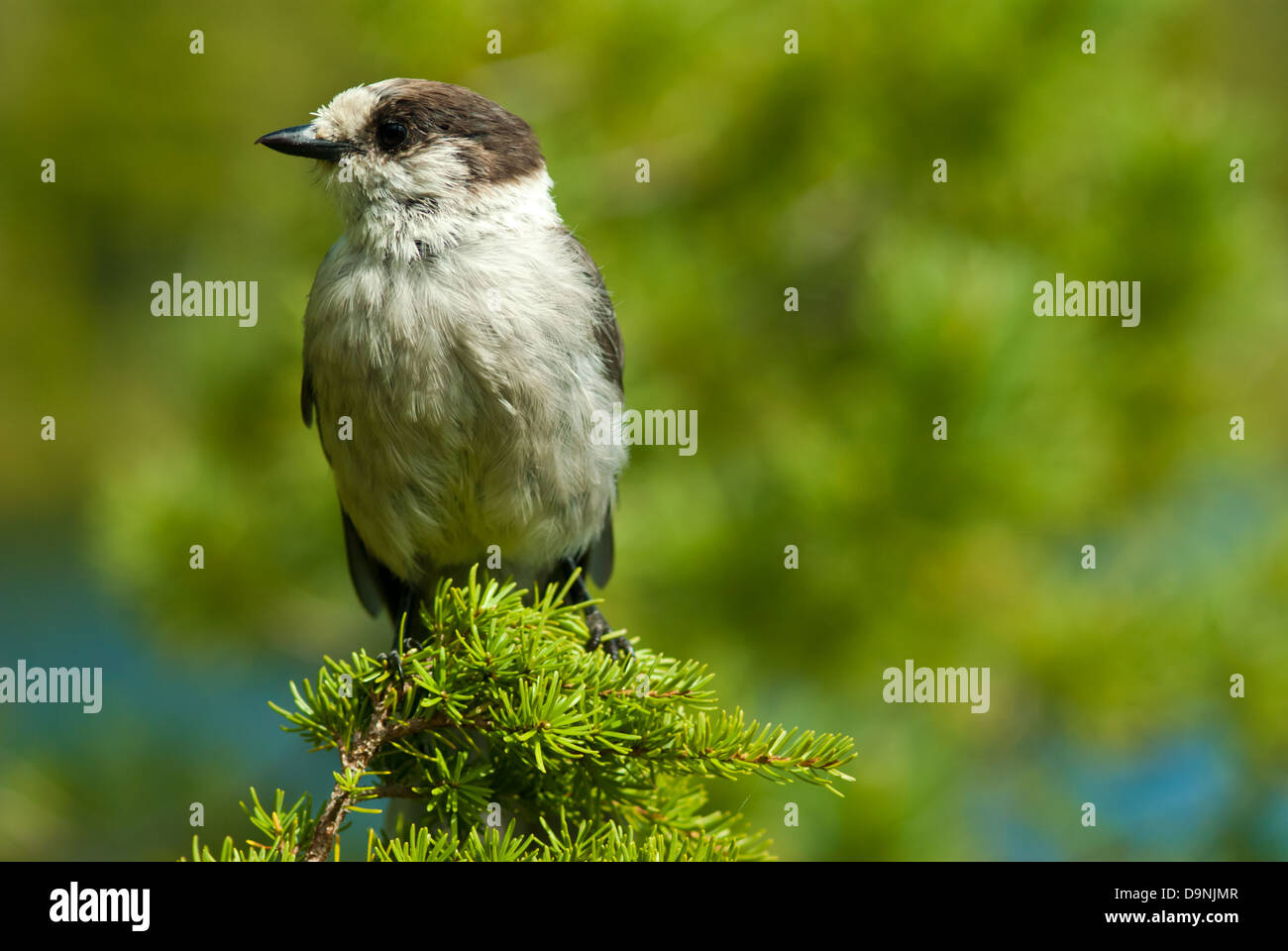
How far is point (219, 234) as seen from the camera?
3.82m

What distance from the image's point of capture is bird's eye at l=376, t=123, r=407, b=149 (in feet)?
7.02

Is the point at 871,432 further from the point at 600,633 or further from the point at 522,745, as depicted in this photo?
the point at 522,745

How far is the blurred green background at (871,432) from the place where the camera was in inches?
96.3

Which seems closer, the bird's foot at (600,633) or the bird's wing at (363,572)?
the bird's foot at (600,633)

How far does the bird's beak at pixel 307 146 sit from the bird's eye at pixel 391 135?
65 mm

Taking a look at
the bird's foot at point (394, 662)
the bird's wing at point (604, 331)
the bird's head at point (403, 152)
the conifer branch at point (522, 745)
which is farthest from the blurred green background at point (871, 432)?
the bird's foot at point (394, 662)

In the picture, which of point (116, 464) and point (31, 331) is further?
point (31, 331)

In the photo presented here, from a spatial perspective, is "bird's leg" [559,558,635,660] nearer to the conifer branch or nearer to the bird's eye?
the conifer branch

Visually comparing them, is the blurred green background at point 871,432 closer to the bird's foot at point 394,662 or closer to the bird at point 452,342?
the bird at point 452,342

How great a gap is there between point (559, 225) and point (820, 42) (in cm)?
97

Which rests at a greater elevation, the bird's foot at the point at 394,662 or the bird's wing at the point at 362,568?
the bird's wing at the point at 362,568

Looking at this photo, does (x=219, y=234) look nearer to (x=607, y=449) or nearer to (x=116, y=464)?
(x=116, y=464)

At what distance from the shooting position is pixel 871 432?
2.42 metres
